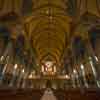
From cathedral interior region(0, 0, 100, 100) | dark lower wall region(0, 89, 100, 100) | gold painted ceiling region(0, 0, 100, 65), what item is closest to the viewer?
dark lower wall region(0, 89, 100, 100)

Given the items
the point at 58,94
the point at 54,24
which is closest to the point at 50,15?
the point at 54,24

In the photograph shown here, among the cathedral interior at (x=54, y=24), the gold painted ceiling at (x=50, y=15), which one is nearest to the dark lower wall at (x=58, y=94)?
the cathedral interior at (x=54, y=24)

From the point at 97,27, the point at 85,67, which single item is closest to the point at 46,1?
the point at 97,27

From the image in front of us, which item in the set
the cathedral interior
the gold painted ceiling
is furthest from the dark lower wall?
the gold painted ceiling

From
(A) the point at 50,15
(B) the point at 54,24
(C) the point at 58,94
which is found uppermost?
(B) the point at 54,24

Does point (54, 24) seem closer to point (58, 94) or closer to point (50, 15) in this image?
point (50, 15)

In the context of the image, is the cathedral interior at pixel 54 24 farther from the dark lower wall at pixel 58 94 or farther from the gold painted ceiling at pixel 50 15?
the dark lower wall at pixel 58 94

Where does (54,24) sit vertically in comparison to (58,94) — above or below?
above

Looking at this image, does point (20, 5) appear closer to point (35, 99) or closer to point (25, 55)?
point (25, 55)

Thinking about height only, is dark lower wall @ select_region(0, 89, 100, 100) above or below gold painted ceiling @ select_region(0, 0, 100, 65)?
below

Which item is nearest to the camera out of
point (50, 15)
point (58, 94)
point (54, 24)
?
point (58, 94)

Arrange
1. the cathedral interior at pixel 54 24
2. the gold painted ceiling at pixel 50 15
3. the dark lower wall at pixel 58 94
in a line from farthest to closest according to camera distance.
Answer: the gold painted ceiling at pixel 50 15
the cathedral interior at pixel 54 24
the dark lower wall at pixel 58 94

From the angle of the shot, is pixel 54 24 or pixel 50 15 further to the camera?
pixel 54 24

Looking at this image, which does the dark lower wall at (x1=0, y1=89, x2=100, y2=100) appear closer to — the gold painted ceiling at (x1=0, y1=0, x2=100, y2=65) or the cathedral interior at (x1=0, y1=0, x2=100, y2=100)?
the cathedral interior at (x1=0, y1=0, x2=100, y2=100)
